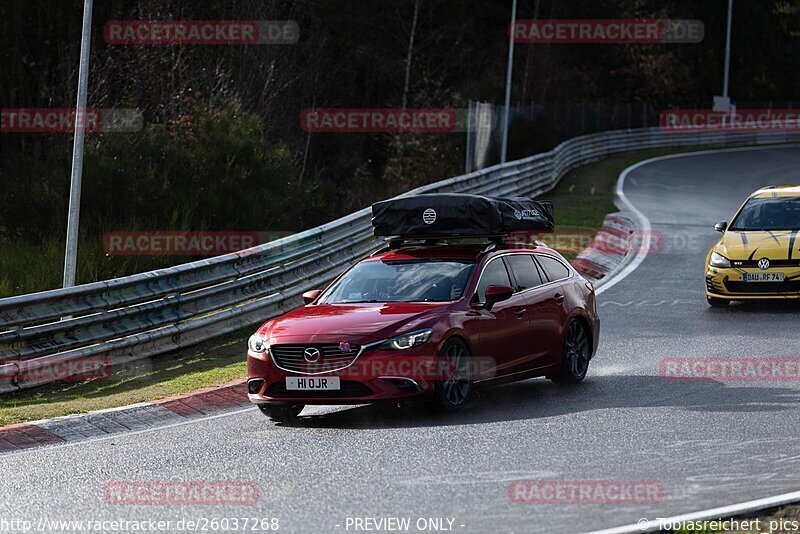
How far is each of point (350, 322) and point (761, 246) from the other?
370 inches

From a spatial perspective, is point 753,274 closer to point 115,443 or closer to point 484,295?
point 484,295

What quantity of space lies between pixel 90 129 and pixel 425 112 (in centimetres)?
3144

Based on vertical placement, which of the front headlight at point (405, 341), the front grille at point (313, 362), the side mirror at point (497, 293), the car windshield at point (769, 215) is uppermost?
the car windshield at point (769, 215)

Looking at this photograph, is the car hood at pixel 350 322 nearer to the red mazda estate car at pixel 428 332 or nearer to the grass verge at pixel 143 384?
the red mazda estate car at pixel 428 332

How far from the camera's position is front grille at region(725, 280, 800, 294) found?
1831 cm

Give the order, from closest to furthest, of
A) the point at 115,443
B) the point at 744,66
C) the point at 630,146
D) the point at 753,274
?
the point at 115,443 < the point at 753,274 < the point at 630,146 < the point at 744,66

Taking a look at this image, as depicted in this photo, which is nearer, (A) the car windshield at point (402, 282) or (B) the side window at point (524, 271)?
(A) the car windshield at point (402, 282)

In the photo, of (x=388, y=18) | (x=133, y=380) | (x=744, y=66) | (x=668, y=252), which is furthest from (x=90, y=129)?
(x=744, y=66)

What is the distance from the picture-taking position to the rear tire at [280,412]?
11.4 meters

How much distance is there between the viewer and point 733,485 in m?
8.27

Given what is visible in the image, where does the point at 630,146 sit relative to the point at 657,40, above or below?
below

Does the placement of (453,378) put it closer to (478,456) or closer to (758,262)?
(478,456)

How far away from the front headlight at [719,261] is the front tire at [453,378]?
329 inches

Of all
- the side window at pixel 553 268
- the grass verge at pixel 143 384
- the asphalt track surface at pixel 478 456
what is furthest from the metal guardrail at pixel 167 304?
the side window at pixel 553 268
